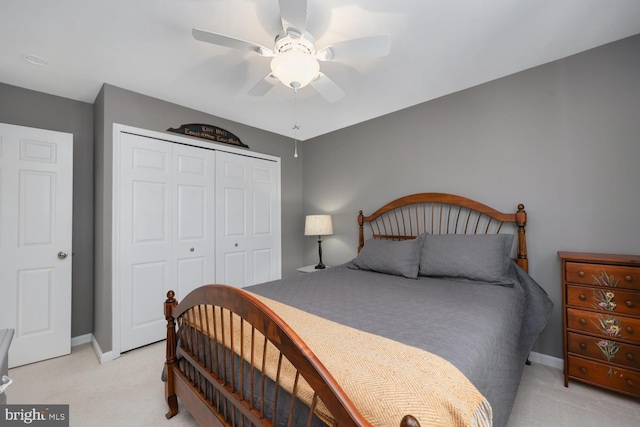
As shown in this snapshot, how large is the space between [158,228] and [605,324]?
3.71 metres

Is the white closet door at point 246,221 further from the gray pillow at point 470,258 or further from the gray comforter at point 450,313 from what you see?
the gray pillow at point 470,258

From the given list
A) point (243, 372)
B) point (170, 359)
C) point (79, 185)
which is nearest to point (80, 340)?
point (79, 185)

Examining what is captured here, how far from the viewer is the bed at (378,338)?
2.68ft

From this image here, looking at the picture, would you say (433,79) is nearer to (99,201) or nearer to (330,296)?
(330,296)

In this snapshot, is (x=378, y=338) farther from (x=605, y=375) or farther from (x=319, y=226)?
(x=319, y=226)

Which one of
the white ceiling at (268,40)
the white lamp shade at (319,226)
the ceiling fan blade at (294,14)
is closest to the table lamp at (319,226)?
the white lamp shade at (319,226)

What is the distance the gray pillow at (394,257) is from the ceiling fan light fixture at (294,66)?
165 centimetres

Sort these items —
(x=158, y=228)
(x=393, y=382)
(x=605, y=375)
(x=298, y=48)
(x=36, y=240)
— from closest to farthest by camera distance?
(x=393, y=382)
(x=298, y=48)
(x=605, y=375)
(x=36, y=240)
(x=158, y=228)

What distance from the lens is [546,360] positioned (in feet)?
7.51

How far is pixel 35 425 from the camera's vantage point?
1.27 m

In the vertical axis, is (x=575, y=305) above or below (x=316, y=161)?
below

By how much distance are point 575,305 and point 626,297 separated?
0.26 m

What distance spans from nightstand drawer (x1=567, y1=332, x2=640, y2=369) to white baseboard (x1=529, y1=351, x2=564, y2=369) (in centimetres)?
39

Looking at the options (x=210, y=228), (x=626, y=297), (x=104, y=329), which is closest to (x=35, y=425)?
(x=104, y=329)
